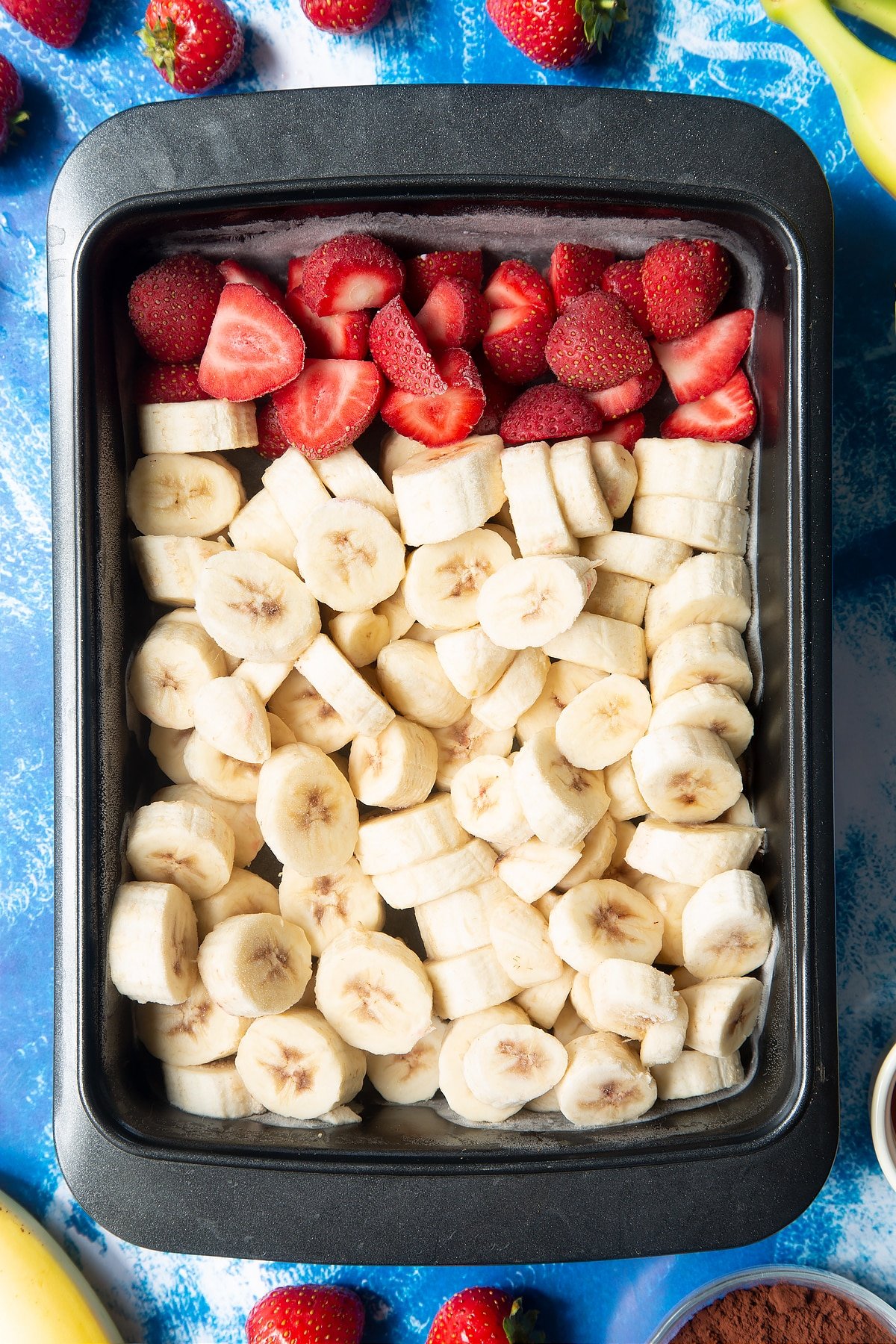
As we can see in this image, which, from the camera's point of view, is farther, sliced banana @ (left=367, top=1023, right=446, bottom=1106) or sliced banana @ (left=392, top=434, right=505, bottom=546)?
sliced banana @ (left=367, top=1023, right=446, bottom=1106)

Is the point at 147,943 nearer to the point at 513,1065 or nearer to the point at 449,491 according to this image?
the point at 513,1065

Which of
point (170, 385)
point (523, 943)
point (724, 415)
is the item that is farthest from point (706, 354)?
point (523, 943)

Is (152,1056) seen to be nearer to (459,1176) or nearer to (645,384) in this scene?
(459,1176)

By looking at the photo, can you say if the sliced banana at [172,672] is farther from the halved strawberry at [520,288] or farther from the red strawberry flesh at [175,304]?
the halved strawberry at [520,288]

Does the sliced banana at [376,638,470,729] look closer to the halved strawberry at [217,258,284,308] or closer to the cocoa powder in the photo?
the halved strawberry at [217,258,284,308]

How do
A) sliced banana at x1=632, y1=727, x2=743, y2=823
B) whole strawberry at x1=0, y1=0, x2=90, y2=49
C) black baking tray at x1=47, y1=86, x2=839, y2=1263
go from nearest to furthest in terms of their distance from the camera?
black baking tray at x1=47, y1=86, x2=839, y2=1263 < sliced banana at x1=632, y1=727, x2=743, y2=823 < whole strawberry at x1=0, y1=0, x2=90, y2=49

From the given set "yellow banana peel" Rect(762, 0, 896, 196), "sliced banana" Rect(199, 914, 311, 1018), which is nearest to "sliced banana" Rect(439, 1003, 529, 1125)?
"sliced banana" Rect(199, 914, 311, 1018)

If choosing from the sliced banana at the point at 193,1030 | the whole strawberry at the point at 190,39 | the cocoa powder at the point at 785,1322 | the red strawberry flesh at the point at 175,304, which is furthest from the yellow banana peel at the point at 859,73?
the cocoa powder at the point at 785,1322
